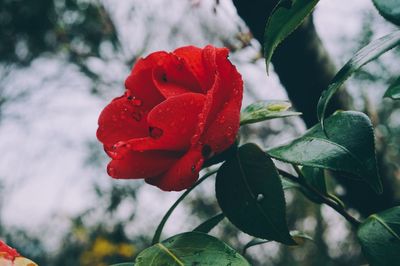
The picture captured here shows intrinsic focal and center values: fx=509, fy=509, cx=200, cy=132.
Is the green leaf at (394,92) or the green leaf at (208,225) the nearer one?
the green leaf at (394,92)

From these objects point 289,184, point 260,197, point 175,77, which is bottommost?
point 289,184

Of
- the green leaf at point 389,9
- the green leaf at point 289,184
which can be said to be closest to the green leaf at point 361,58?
the green leaf at point 389,9

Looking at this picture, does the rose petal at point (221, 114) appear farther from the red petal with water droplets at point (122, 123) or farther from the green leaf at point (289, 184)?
the green leaf at point (289, 184)

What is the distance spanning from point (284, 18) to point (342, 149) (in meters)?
0.13

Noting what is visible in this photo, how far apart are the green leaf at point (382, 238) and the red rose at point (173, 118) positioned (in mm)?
155

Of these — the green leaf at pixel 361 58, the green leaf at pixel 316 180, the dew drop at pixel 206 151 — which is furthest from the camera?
the green leaf at pixel 316 180

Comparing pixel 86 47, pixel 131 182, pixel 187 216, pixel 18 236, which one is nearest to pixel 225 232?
pixel 187 216

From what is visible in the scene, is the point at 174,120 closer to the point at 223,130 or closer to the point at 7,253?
the point at 223,130

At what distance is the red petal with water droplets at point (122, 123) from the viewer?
0.53 m

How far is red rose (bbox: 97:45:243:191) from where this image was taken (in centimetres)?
48

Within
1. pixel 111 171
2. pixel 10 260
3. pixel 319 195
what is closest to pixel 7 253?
pixel 10 260

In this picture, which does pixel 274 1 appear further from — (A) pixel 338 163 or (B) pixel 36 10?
(B) pixel 36 10

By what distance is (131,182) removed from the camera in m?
4.36

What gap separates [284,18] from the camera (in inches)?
16.7
